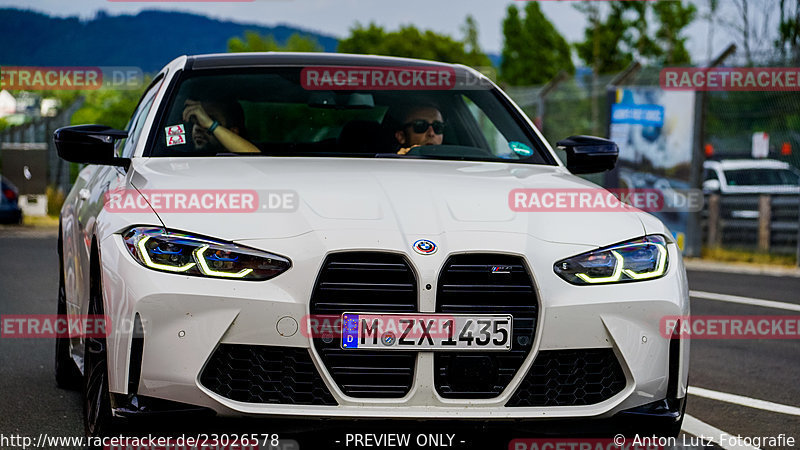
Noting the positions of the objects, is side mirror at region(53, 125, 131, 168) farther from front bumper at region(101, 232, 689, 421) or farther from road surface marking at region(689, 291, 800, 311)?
road surface marking at region(689, 291, 800, 311)

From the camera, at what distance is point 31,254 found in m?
15.4

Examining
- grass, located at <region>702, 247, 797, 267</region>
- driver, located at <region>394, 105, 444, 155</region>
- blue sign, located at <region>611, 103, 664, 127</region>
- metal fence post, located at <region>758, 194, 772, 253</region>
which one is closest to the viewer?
driver, located at <region>394, 105, 444, 155</region>

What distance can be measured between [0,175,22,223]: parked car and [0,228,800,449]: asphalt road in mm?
9518

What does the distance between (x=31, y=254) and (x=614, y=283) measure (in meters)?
12.7

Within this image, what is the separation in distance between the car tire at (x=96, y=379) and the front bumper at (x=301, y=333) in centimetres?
14

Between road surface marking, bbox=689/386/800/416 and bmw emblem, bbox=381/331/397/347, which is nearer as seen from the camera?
bmw emblem, bbox=381/331/397/347

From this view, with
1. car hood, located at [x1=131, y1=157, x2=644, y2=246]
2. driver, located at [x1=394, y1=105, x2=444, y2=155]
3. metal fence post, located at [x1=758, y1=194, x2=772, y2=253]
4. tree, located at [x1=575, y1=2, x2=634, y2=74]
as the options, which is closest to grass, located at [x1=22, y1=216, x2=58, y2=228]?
metal fence post, located at [x1=758, y1=194, x2=772, y2=253]

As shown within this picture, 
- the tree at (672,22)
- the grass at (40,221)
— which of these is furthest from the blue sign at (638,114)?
the tree at (672,22)

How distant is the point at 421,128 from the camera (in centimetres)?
582

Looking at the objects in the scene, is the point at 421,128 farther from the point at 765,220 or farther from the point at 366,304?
the point at 765,220

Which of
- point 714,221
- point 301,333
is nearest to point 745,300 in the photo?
point 714,221

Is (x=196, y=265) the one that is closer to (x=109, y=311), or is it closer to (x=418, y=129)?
(x=109, y=311)

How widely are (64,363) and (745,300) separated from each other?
7346 millimetres

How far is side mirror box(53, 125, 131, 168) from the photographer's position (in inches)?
191
